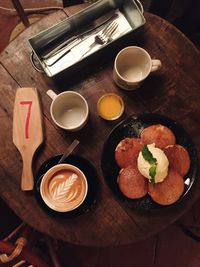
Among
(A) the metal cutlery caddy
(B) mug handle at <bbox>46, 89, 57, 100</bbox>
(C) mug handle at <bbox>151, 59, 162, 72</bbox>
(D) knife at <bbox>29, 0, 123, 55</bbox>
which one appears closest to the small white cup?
(B) mug handle at <bbox>46, 89, 57, 100</bbox>

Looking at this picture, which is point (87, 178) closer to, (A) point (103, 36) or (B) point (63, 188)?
(B) point (63, 188)

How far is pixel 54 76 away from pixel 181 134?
0.57 metres

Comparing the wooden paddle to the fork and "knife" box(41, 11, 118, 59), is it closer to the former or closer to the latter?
"knife" box(41, 11, 118, 59)

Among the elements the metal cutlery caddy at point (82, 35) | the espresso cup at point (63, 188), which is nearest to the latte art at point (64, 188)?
the espresso cup at point (63, 188)

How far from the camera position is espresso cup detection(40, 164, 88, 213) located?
1.21 metres

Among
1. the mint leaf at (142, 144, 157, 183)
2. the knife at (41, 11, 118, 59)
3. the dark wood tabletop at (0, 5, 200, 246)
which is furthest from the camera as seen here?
the knife at (41, 11, 118, 59)

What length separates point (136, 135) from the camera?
132 centimetres

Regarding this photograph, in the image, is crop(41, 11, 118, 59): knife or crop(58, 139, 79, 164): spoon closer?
crop(58, 139, 79, 164): spoon

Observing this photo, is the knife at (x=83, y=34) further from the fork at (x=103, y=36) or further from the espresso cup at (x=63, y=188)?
the espresso cup at (x=63, y=188)

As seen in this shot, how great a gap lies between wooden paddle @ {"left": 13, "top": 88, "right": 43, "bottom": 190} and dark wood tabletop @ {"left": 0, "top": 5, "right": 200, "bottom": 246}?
0.12ft

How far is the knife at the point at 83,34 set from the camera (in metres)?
1.39

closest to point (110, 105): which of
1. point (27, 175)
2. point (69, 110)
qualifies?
point (69, 110)

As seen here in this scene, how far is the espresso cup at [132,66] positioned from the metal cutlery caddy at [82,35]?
0.07 metres

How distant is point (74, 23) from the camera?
1.39m
